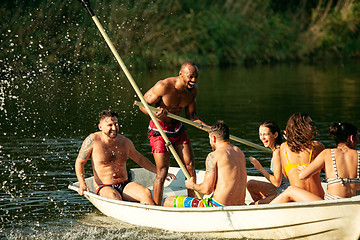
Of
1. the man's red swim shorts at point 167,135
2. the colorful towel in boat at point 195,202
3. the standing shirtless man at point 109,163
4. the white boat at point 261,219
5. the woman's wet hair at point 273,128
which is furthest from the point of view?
the man's red swim shorts at point 167,135

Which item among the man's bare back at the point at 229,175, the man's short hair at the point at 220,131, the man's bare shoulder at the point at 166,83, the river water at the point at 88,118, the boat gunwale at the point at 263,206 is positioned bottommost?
the river water at the point at 88,118

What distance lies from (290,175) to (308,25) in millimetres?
42946

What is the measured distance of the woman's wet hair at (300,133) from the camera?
25.1 ft

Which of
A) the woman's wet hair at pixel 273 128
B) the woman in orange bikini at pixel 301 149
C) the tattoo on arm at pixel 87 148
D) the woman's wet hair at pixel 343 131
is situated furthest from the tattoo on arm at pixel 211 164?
the tattoo on arm at pixel 87 148

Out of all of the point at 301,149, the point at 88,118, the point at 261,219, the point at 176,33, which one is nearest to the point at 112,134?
the point at 261,219

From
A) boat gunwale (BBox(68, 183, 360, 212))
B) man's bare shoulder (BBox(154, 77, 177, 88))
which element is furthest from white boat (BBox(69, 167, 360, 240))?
man's bare shoulder (BBox(154, 77, 177, 88))

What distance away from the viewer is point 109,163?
361 inches

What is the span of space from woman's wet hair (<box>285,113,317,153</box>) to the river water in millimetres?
1725

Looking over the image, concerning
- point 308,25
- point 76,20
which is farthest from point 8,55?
point 308,25

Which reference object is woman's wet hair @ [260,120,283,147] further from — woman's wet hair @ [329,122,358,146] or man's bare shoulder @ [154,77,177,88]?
man's bare shoulder @ [154,77,177,88]


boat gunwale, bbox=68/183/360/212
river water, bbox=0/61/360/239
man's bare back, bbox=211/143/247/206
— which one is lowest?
river water, bbox=0/61/360/239

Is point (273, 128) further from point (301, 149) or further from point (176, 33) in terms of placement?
point (176, 33)

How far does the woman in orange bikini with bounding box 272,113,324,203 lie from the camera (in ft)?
25.2

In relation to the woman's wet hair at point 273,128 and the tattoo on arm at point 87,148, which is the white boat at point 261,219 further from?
the woman's wet hair at point 273,128
